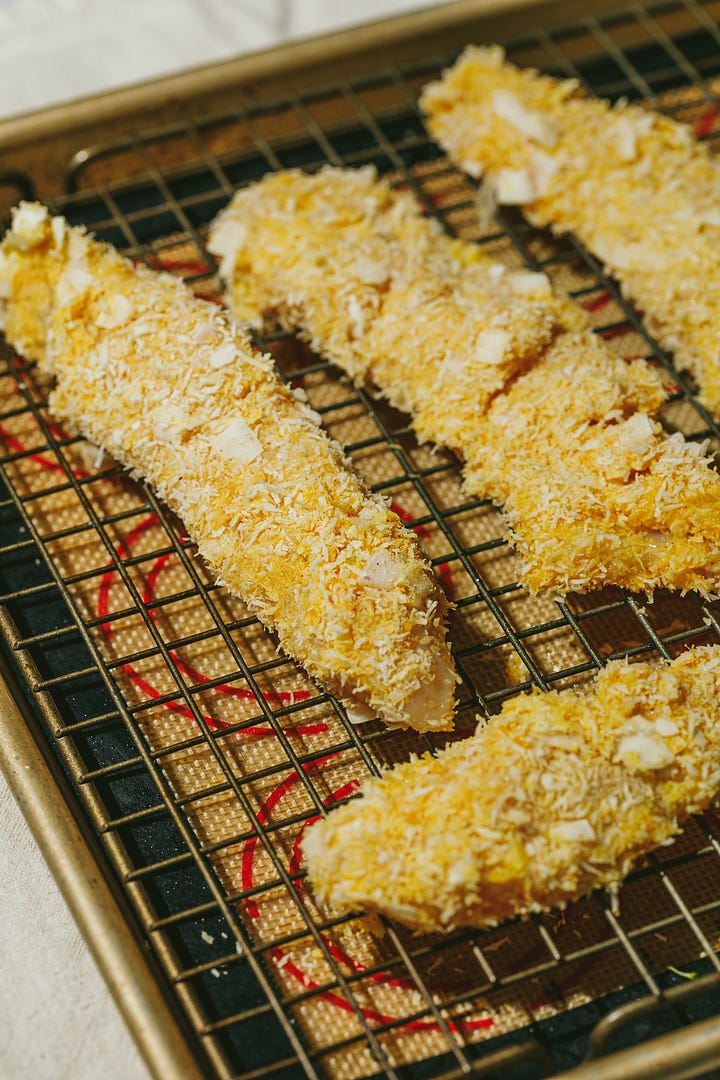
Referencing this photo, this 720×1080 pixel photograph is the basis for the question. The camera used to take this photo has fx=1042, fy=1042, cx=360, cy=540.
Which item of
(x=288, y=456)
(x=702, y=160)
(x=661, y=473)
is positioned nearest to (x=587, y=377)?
(x=661, y=473)

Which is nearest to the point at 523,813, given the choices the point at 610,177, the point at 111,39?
the point at 610,177

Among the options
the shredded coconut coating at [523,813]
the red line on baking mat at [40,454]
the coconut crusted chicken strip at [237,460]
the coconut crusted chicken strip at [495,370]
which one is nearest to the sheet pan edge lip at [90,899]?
the shredded coconut coating at [523,813]

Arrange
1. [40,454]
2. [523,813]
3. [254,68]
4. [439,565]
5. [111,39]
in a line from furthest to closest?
1. [111,39]
2. [254,68]
3. [40,454]
4. [439,565]
5. [523,813]

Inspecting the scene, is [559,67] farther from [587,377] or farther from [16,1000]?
[16,1000]

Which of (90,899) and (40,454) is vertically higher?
(40,454)

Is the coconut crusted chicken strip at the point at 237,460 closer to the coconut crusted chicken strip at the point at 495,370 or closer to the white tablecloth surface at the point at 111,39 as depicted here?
the coconut crusted chicken strip at the point at 495,370

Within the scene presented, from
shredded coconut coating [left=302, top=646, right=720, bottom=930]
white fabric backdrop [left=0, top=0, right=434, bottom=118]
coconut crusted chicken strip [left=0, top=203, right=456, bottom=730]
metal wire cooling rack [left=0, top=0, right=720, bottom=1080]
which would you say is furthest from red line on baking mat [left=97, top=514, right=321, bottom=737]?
white fabric backdrop [left=0, top=0, right=434, bottom=118]

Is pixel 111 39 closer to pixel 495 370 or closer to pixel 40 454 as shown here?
pixel 40 454
